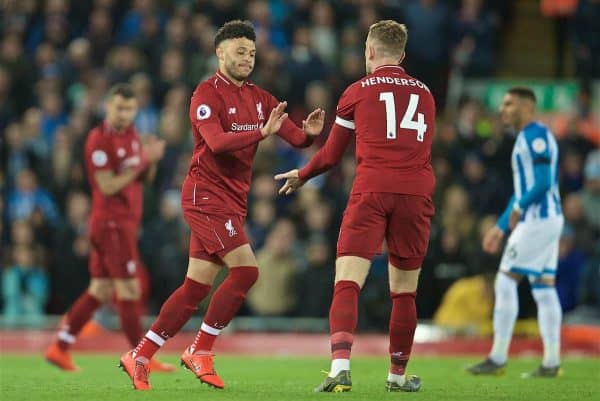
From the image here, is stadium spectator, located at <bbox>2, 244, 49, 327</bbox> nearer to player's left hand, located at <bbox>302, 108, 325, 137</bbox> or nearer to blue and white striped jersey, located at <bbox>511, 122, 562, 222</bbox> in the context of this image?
blue and white striped jersey, located at <bbox>511, 122, 562, 222</bbox>

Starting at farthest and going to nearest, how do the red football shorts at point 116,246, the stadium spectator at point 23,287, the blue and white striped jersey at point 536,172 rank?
the stadium spectator at point 23,287, the red football shorts at point 116,246, the blue and white striped jersey at point 536,172

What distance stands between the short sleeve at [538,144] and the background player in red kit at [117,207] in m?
3.34

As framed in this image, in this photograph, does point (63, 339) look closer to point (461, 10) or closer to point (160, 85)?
point (160, 85)

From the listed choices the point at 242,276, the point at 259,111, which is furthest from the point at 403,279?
the point at 259,111

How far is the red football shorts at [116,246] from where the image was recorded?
12.4 m

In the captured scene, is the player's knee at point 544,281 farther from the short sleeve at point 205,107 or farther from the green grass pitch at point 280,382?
the short sleeve at point 205,107

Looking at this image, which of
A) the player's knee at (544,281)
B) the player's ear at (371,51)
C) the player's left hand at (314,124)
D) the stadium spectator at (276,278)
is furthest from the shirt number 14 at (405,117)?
the stadium spectator at (276,278)

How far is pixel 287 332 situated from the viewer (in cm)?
1666

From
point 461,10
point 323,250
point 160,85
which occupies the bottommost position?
point 323,250

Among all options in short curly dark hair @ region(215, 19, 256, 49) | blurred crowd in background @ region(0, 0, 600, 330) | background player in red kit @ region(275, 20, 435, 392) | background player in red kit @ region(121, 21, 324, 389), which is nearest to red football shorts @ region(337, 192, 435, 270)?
background player in red kit @ region(275, 20, 435, 392)

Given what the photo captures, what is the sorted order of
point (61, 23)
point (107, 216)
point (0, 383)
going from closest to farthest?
point (0, 383), point (107, 216), point (61, 23)

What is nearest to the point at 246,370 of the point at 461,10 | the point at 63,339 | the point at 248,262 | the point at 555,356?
the point at 63,339

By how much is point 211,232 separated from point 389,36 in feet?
5.90

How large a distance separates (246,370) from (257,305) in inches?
162
